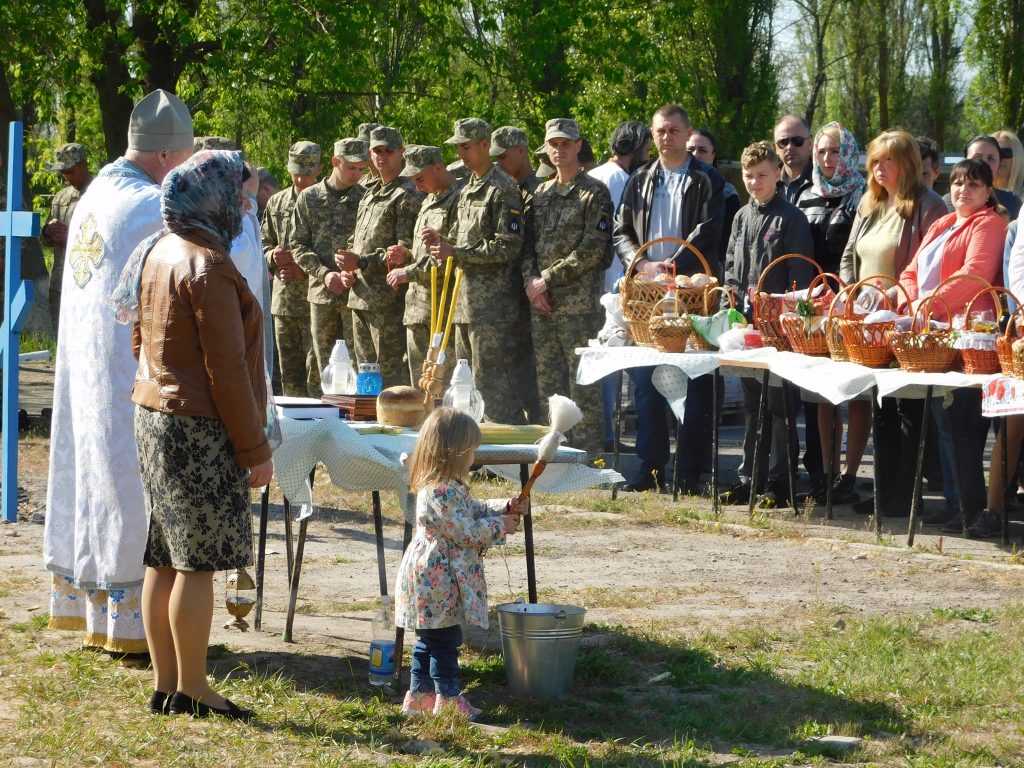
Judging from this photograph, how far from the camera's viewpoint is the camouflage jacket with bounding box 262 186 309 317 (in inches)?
469

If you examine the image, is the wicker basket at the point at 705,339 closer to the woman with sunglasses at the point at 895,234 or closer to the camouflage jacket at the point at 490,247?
the woman with sunglasses at the point at 895,234

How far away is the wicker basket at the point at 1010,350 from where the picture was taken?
7.03 metres

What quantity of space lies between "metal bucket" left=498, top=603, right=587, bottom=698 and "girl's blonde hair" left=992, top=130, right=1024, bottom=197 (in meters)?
6.07

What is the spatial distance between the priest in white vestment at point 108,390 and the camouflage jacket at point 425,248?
4548mm

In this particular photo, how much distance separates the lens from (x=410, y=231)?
1086cm

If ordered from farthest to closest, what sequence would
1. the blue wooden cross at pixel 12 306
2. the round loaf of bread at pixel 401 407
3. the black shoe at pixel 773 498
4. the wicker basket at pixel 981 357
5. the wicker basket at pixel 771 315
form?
1. the black shoe at pixel 773 498
2. the blue wooden cross at pixel 12 306
3. the wicker basket at pixel 771 315
4. the wicker basket at pixel 981 357
5. the round loaf of bread at pixel 401 407

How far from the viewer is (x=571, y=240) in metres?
9.88

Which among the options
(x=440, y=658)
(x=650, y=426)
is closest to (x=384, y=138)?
(x=650, y=426)

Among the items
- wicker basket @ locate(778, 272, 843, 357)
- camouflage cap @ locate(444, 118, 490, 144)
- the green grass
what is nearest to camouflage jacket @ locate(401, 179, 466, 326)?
camouflage cap @ locate(444, 118, 490, 144)

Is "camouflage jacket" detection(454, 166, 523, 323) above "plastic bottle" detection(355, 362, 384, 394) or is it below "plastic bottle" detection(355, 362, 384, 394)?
above

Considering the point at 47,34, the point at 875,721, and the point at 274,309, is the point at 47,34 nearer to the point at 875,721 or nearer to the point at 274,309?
the point at 274,309

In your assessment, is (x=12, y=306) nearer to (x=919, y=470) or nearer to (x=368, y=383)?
(x=368, y=383)

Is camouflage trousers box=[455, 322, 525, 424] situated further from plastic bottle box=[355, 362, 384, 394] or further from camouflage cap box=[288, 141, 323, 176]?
plastic bottle box=[355, 362, 384, 394]

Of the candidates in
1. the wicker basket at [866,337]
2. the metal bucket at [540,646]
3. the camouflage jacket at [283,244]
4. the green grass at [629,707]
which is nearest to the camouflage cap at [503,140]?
the camouflage jacket at [283,244]
